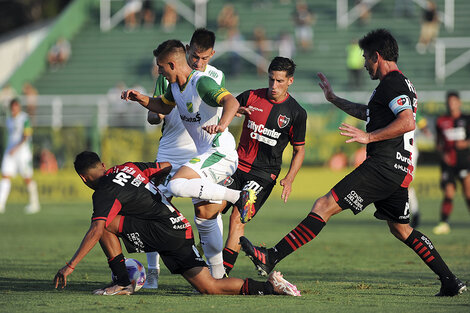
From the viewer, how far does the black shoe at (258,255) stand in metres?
7.27

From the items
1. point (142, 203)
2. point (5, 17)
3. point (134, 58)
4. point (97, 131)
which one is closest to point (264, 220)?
point (97, 131)

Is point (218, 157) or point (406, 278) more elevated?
point (218, 157)

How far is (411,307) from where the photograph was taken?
6824 mm

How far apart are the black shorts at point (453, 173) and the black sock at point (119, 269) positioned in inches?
350

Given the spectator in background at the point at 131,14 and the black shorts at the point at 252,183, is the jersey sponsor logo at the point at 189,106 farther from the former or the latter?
the spectator in background at the point at 131,14

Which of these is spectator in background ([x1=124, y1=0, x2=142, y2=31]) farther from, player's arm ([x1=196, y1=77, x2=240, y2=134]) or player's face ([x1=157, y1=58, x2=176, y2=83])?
player's arm ([x1=196, y1=77, x2=240, y2=134])

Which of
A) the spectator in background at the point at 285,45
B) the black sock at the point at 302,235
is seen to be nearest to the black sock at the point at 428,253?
the black sock at the point at 302,235

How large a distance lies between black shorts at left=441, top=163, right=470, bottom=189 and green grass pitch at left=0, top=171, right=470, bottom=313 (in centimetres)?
90

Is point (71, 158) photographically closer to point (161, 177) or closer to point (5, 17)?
point (161, 177)

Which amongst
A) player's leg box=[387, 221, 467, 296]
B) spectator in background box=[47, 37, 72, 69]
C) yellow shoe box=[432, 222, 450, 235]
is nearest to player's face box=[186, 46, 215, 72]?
player's leg box=[387, 221, 467, 296]

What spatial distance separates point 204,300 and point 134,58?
27096mm

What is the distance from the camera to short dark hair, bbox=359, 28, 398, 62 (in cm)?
769

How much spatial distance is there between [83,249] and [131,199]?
68cm

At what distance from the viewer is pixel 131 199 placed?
7309 mm
